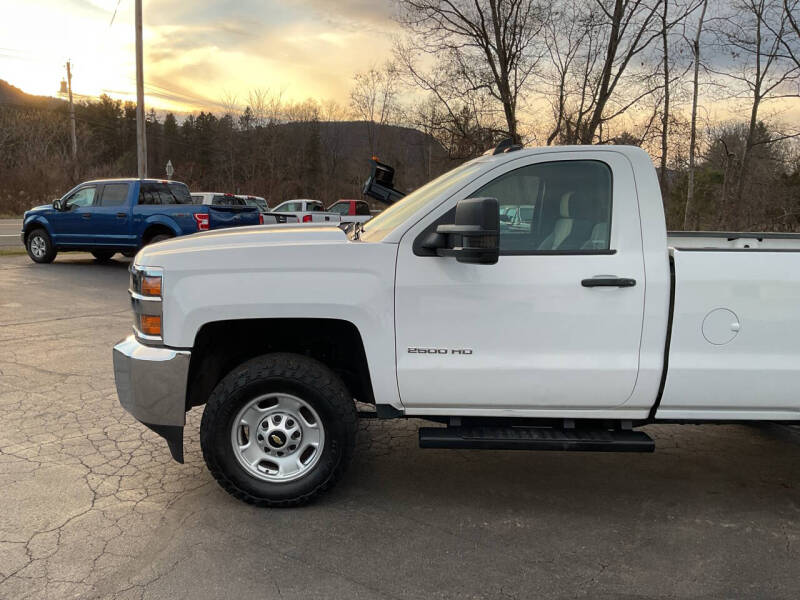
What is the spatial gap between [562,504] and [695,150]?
17.0 meters

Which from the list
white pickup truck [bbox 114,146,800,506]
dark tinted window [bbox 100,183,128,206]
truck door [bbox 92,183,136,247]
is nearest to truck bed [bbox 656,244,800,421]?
white pickup truck [bbox 114,146,800,506]

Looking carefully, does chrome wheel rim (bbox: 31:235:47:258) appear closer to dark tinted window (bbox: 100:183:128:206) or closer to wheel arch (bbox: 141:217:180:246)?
dark tinted window (bbox: 100:183:128:206)

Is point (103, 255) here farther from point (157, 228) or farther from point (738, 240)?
point (738, 240)

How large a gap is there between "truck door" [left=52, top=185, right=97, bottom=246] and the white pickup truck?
40.9 ft

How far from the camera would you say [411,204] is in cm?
383

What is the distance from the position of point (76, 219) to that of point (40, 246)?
129 cm

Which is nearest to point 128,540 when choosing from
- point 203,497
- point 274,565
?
point 203,497

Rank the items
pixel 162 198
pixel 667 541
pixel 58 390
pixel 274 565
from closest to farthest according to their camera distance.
A: pixel 274 565 < pixel 667 541 < pixel 58 390 < pixel 162 198

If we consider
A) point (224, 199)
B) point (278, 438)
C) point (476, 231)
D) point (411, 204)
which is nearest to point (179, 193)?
point (224, 199)

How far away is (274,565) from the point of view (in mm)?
2949

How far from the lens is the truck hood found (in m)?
3.40

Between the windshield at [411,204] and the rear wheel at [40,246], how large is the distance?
44.2ft

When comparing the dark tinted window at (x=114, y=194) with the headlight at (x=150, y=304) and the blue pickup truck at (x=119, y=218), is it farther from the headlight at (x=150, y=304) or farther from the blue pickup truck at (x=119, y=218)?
the headlight at (x=150, y=304)

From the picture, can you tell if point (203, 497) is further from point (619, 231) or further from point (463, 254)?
point (619, 231)
